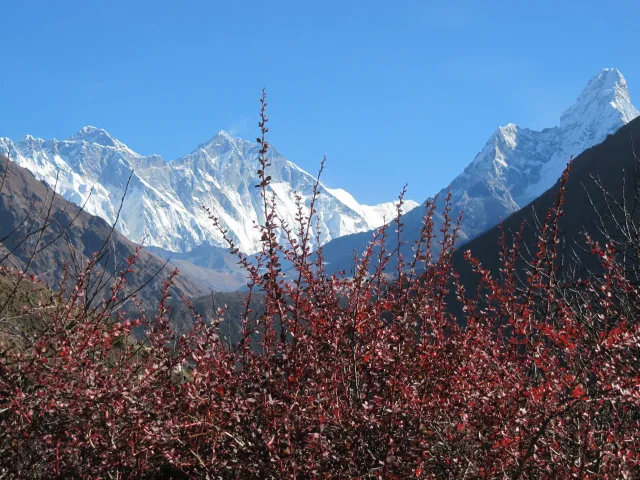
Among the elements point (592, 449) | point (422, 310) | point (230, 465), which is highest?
point (422, 310)

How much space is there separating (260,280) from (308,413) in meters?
1.16

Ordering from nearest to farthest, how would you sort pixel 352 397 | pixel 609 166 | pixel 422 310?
pixel 352 397
pixel 422 310
pixel 609 166

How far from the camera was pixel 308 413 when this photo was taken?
139 inches

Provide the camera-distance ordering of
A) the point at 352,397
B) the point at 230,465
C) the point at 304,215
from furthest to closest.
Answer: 1. the point at 304,215
2. the point at 352,397
3. the point at 230,465

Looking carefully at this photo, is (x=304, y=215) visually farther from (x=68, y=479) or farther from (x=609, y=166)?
(x=609, y=166)

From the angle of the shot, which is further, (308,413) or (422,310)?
(422,310)

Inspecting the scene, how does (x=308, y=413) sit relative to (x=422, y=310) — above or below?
below

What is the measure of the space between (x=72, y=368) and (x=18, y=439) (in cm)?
55

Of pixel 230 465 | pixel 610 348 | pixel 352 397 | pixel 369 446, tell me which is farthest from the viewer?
pixel 352 397

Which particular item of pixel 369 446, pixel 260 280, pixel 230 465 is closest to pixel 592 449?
pixel 369 446

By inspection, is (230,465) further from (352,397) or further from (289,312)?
(289,312)

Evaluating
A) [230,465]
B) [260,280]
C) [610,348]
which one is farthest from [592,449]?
[260,280]

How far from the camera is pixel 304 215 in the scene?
4941 millimetres

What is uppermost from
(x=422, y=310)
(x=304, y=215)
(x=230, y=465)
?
(x=304, y=215)
